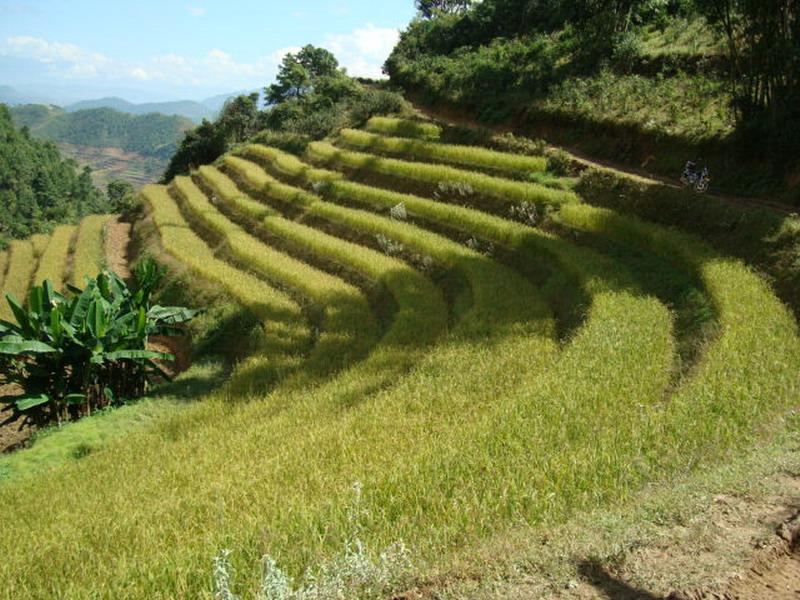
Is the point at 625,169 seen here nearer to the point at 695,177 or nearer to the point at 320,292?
the point at 695,177

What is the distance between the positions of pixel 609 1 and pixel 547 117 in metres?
4.82

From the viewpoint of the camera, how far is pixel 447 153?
17.8 m

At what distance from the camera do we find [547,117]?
59.4 feet

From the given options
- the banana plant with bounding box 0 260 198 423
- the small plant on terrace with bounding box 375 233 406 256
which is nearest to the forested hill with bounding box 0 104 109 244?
the small plant on terrace with bounding box 375 233 406 256

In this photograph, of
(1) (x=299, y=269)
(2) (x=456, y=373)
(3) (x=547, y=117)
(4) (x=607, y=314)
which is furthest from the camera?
(3) (x=547, y=117)

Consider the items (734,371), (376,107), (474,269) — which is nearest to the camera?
(734,371)

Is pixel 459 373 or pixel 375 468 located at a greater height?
pixel 459 373

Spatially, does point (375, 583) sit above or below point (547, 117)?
below

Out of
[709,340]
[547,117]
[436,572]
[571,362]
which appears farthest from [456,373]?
[547,117]

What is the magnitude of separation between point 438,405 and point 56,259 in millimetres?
20051

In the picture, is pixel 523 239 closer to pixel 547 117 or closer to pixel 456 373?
pixel 456 373

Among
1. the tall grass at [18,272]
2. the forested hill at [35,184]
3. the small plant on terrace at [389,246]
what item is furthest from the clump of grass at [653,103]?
the forested hill at [35,184]

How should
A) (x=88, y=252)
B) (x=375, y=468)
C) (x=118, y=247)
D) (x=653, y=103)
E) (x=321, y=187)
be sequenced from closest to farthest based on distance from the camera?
(x=375, y=468)
(x=653, y=103)
(x=321, y=187)
(x=88, y=252)
(x=118, y=247)

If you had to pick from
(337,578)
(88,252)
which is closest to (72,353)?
(337,578)
